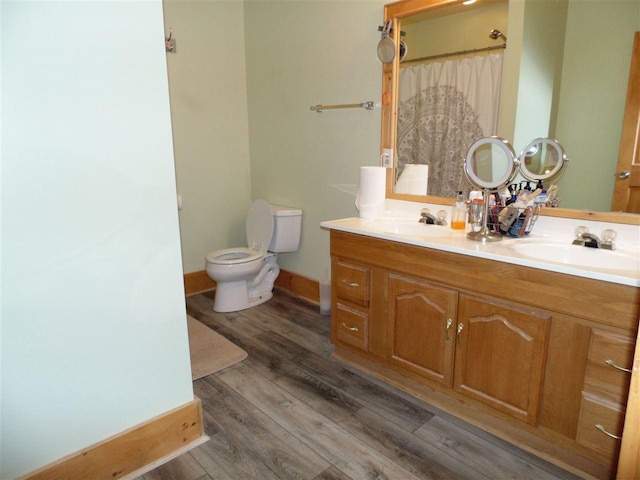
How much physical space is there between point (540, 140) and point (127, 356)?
2.00m

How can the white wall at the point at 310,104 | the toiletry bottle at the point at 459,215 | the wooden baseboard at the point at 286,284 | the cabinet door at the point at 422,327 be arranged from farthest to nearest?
the wooden baseboard at the point at 286,284
the white wall at the point at 310,104
the toiletry bottle at the point at 459,215
the cabinet door at the point at 422,327

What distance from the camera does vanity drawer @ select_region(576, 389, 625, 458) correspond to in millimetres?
1395

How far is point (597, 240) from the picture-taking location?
1721 mm

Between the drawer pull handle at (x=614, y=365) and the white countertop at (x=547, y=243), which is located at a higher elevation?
the white countertop at (x=547, y=243)

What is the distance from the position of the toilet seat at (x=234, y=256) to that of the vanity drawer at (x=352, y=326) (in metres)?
1.00

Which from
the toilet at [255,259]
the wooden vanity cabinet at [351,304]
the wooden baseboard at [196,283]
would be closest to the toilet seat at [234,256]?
the toilet at [255,259]

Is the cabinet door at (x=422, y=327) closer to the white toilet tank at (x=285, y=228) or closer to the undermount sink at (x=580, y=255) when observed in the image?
the undermount sink at (x=580, y=255)

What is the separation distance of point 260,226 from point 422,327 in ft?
5.98

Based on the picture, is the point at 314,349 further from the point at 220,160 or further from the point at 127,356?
the point at 220,160

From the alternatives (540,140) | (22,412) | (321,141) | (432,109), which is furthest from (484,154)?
(22,412)

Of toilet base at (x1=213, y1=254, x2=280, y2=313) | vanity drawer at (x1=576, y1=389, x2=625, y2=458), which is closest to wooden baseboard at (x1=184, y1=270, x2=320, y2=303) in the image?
toilet base at (x1=213, y1=254, x2=280, y2=313)

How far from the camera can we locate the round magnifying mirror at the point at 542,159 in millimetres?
1908

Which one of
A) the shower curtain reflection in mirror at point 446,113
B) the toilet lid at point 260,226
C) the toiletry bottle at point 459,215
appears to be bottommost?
the toilet lid at point 260,226

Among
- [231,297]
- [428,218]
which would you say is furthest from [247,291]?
[428,218]
